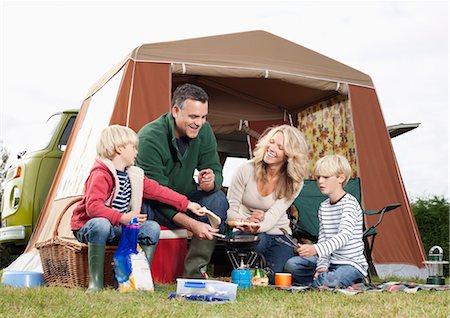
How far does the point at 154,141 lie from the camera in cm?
320

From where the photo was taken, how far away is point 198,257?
3.19 metres

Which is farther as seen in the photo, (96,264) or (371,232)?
(371,232)

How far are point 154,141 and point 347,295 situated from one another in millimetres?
1230

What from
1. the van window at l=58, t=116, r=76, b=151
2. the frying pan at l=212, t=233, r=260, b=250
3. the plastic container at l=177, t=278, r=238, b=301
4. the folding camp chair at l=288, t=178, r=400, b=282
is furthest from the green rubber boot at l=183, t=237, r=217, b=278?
the van window at l=58, t=116, r=76, b=151

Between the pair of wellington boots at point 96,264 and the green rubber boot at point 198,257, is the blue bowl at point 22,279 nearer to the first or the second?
the pair of wellington boots at point 96,264

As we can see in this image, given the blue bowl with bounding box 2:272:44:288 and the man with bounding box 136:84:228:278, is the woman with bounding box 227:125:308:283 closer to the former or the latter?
→ the man with bounding box 136:84:228:278

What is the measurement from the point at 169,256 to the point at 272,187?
0.70 m

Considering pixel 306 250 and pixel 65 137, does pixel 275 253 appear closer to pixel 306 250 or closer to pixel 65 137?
pixel 306 250

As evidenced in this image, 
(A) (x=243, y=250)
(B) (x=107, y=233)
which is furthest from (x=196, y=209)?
(B) (x=107, y=233)

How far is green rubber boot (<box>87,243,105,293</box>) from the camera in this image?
2.80 metres

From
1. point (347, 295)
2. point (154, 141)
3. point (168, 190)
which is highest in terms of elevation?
point (154, 141)

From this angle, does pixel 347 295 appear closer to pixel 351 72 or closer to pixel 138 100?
pixel 138 100

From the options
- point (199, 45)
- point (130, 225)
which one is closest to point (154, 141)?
point (130, 225)

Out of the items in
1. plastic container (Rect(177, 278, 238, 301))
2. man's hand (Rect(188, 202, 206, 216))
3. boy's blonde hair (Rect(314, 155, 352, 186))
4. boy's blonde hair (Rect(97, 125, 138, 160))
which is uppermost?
boy's blonde hair (Rect(97, 125, 138, 160))
